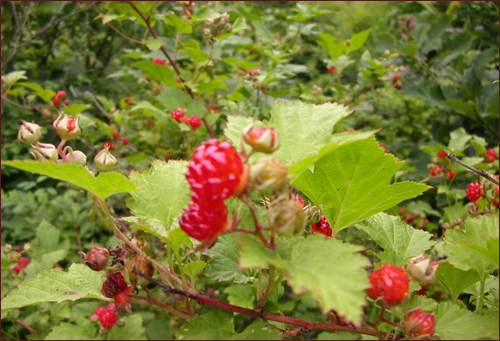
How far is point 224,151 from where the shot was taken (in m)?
0.47

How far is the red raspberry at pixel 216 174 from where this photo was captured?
458 mm

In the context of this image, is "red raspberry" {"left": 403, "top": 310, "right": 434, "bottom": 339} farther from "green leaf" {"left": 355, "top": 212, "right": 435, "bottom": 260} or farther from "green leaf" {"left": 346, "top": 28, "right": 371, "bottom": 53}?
"green leaf" {"left": 346, "top": 28, "right": 371, "bottom": 53}

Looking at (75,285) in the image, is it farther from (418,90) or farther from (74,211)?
(418,90)

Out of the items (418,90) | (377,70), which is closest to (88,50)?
(377,70)

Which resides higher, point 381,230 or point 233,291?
point 381,230

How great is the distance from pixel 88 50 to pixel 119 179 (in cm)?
351

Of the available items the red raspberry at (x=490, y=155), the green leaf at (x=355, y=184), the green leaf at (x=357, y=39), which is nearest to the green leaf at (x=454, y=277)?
the green leaf at (x=355, y=184)

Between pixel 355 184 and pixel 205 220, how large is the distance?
380mm

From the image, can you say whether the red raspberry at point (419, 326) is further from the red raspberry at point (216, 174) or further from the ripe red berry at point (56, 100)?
the ripe red berry at point (56, 100)

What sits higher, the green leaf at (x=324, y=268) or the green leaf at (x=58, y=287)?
the green leaf at (x=324, y=268)

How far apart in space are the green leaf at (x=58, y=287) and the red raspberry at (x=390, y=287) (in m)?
0.51

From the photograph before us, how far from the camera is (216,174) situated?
1.50 ft

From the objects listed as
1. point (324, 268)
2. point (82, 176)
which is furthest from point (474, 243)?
point (82, 176)

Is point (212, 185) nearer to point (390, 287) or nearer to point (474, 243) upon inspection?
point (390, 287)
